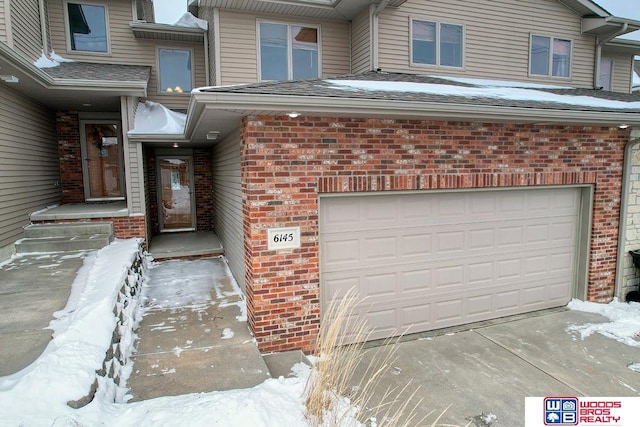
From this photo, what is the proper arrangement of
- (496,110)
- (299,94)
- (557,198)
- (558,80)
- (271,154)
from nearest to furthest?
(299,94) < (271,154) < (496,110) < (557,198) < (558,80)

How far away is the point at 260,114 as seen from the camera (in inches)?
174

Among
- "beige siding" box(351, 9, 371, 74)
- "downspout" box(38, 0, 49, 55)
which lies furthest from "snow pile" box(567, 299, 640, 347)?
"downspout" box(38, 0, 49, 55)

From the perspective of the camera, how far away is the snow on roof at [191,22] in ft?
34.3

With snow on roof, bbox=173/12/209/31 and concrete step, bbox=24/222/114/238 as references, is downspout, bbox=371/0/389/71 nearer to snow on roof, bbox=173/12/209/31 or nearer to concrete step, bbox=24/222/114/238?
snow on roof, bbox=173/12/209/31

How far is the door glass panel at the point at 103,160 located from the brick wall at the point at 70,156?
22 cm

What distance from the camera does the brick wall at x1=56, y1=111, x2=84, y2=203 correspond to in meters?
9.70

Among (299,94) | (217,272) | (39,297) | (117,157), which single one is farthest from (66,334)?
(117,157)

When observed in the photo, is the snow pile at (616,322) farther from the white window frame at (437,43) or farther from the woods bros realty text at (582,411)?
the white window frame at (437,43)

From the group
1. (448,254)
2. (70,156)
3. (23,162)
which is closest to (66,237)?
(23,162)

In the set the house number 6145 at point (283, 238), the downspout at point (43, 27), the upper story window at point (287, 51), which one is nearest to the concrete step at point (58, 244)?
the house number 6145 at point (283, 238)

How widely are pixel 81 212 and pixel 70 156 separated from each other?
8.96ft

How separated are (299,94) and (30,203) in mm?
6689

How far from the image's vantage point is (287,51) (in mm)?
9375

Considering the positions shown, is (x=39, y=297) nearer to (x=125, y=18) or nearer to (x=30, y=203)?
(x=30, y=203)
